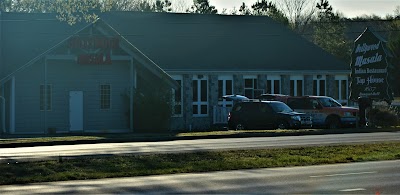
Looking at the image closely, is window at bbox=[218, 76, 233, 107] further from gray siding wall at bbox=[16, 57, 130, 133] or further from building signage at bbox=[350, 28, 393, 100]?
building signage at bbox=[350, 28, 393, 100]

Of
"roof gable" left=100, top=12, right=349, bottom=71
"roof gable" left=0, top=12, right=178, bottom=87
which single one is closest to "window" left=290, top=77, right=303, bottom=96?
"roof gable" left=100, top=12, right=349, bottom=71

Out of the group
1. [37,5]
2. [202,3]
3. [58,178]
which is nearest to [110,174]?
[58,178]

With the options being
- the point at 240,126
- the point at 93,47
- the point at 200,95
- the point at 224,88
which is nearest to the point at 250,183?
the point at 93,47

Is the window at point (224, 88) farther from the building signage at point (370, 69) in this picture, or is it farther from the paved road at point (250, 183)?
the paved road at point (250, 183)

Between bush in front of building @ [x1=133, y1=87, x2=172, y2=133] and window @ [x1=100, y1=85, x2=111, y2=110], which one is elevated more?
window @ [x1=100, y1=85, x2=111, y2=110]

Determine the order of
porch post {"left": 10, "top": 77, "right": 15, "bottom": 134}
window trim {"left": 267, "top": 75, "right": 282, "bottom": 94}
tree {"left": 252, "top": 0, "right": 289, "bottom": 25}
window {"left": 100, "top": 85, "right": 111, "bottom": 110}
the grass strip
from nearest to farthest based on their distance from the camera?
1. the grass strip
2. porch post {"left": 10, "top": 77, "right": 15, "bottom": 134}
3. window {"left": 100, "top": 85, "right": 111, "bottom": 110}
4. window trim {"left": 267, "top": 75, "right": 282, "bottom": 94}
5. tree {"left": 252, "top": 0, "right": 289, "bottom": 25}

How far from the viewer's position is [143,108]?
3922 cm

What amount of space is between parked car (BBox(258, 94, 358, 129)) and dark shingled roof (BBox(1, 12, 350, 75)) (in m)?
7.54

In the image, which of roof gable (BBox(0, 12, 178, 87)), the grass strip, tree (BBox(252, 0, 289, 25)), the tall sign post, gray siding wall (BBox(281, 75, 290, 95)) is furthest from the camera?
tree (BBox(252, 0, 289, 25))

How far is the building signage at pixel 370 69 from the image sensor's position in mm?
39344

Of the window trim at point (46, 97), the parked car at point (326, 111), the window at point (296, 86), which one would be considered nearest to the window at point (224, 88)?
the window at point (296, 86)

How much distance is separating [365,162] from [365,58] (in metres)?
20.5

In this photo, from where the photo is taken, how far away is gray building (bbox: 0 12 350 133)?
3875cm

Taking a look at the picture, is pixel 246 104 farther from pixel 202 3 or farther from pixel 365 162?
pixel 202 3
